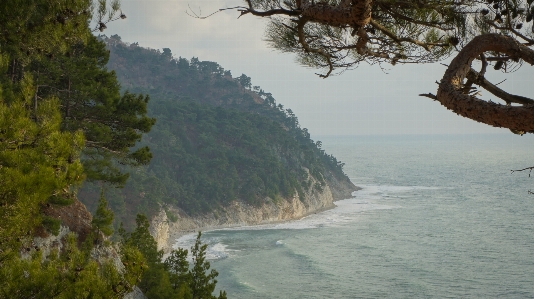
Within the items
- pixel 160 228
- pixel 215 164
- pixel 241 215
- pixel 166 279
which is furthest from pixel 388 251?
pixel 166 279

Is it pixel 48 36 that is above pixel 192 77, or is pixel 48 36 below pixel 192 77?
below

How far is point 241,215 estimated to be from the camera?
42.5m

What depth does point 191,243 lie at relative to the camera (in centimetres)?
3341

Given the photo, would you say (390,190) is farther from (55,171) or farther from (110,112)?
(55,171)

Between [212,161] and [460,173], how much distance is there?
58688mm

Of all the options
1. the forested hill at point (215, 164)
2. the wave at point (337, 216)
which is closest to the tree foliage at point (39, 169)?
the wave at point (337, 216)

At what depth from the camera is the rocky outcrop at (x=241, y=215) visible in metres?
35.3

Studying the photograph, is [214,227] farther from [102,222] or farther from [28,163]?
[28,163]

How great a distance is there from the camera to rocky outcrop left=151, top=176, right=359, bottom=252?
35.3 m

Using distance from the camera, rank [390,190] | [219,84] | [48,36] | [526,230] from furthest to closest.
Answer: [219,84] → [390,190] → [526,230] → [48,36]

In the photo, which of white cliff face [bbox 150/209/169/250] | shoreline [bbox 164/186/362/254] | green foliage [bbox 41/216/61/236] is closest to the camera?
green foliage [bbox 41/216/61/236]

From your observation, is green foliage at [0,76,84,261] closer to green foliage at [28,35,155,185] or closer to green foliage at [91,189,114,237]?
green foliage at [28,35,155,185]

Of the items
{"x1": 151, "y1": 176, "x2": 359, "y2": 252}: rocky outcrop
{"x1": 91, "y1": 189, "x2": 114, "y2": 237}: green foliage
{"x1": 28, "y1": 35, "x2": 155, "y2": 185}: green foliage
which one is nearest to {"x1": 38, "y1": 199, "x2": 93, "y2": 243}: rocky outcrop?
{"x1": 91, "y1": 189, "x2": 114, "y2": 237}: green foliage

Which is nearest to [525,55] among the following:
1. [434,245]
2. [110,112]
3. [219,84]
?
[110,112]
